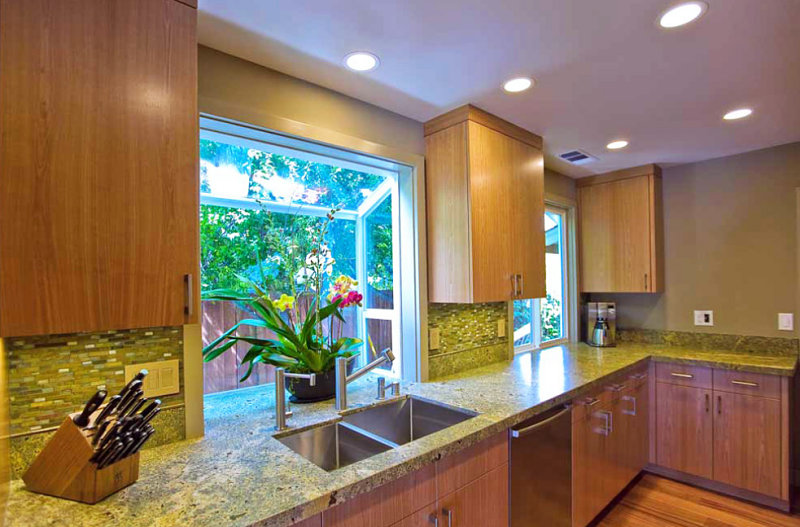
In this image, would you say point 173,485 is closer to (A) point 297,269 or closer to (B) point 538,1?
(A) point 297,269

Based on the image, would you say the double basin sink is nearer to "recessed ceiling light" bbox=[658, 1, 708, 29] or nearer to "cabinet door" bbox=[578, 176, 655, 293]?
"recessed ceiling light" bbox=[658, 1, 708, 29]

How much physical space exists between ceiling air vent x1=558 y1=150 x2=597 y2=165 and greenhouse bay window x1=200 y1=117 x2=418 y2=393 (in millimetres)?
1329

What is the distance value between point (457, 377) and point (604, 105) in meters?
1.61

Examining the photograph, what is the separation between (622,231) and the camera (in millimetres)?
3289

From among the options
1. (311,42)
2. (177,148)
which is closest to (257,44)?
(311,42)

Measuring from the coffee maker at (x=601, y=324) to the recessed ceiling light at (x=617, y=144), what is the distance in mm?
1283

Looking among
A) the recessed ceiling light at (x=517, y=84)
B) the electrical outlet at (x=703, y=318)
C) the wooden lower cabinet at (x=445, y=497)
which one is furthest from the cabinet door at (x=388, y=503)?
the electrical outlet at (x=703, y=318)

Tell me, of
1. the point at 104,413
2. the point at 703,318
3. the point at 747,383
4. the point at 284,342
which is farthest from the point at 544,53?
the point at 703,318

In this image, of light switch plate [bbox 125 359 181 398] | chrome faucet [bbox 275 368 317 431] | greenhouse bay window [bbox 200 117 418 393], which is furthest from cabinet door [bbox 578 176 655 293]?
light switch plate [bbox 125 359 181 398]

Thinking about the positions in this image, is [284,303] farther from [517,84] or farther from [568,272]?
[568,272]

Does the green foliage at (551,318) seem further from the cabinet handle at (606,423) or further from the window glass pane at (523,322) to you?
the cabinet handle at (606,423)

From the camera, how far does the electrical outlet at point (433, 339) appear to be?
7.31 ft

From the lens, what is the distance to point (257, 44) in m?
1.48

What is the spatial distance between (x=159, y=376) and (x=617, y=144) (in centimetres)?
281
